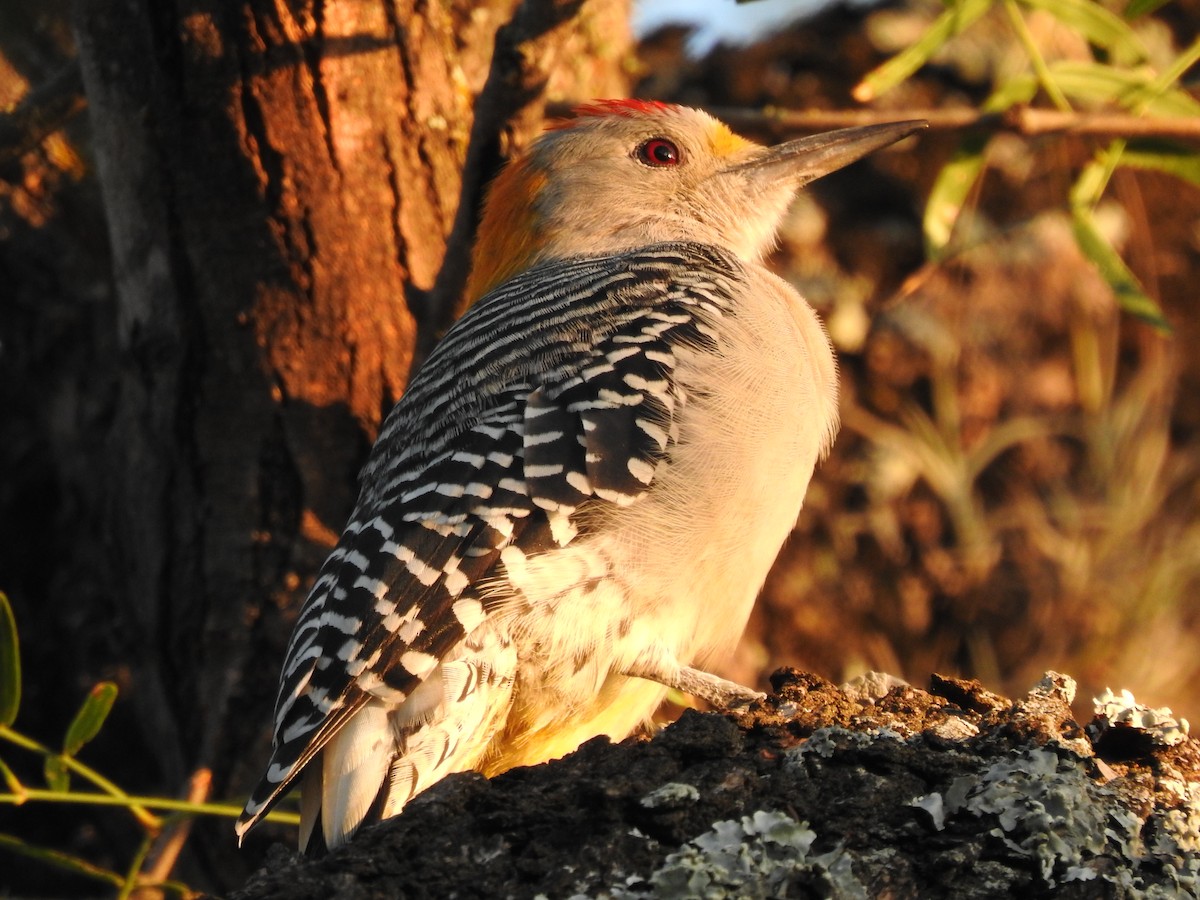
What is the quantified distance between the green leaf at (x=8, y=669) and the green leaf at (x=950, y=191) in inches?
133

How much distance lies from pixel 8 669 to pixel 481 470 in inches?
59.8

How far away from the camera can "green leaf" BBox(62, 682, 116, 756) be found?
392cm

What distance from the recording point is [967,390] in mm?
7930

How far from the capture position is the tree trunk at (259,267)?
15.8 feet

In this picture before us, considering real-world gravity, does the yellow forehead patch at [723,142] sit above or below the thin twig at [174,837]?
above

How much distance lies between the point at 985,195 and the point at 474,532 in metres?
5.37

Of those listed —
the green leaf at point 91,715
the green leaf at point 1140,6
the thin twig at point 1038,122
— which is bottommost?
the green leaf at point 91,715

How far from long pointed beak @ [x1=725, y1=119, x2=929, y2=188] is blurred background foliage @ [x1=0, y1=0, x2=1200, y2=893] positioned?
4.75 feet

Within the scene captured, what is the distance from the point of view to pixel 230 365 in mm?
5047

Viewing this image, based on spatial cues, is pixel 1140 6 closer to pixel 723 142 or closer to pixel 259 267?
pixel 723 142

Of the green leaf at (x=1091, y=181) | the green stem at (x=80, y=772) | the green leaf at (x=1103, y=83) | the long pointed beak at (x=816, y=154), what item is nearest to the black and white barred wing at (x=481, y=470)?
the green stem at (x=80, y=772)

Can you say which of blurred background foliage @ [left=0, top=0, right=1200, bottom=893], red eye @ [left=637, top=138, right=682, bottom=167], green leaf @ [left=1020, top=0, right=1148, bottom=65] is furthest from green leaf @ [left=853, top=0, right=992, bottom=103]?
blurred background foliage @ [left=0, top=0, right=1200, bottom=893]

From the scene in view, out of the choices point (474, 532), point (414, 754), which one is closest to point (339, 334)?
point (474, 532)

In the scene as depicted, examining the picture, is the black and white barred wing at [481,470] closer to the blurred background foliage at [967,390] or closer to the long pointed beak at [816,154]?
the long pointed beak at [816,154]
